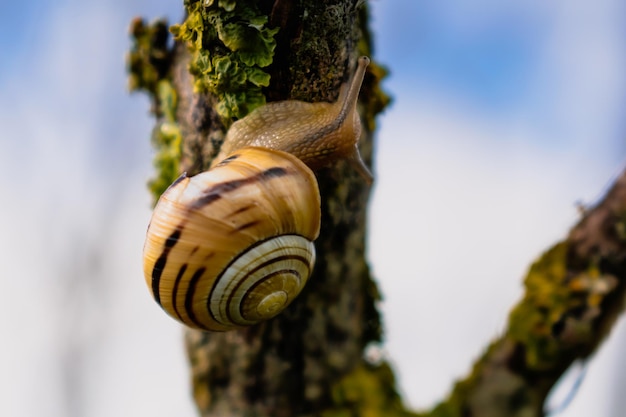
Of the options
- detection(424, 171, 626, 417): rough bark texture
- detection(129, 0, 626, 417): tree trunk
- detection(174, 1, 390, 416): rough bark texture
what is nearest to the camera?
detection(174, 1, 390, 416): rough bark texture

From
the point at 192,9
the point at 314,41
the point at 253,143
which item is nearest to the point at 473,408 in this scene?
the point at 253,143

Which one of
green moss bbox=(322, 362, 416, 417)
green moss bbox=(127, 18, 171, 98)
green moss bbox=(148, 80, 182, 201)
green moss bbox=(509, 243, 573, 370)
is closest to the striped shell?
green moss bbox=(148, 80, 182, 201)

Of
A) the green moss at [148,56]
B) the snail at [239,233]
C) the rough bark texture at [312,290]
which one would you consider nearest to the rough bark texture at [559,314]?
the rough bark texture at [312,290]

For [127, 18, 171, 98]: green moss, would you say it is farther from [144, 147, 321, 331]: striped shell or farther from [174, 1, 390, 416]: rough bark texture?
[144, 147, 321, 331]: striped shell

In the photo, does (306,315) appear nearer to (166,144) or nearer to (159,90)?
(166,144)

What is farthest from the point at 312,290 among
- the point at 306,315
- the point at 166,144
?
the point at 166,144

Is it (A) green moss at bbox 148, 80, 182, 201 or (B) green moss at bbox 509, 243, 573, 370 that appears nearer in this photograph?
(A) green moss at bbox 148, 80, 182, 201

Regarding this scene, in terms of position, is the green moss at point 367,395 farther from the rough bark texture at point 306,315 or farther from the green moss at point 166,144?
the green moss at point 166,144
